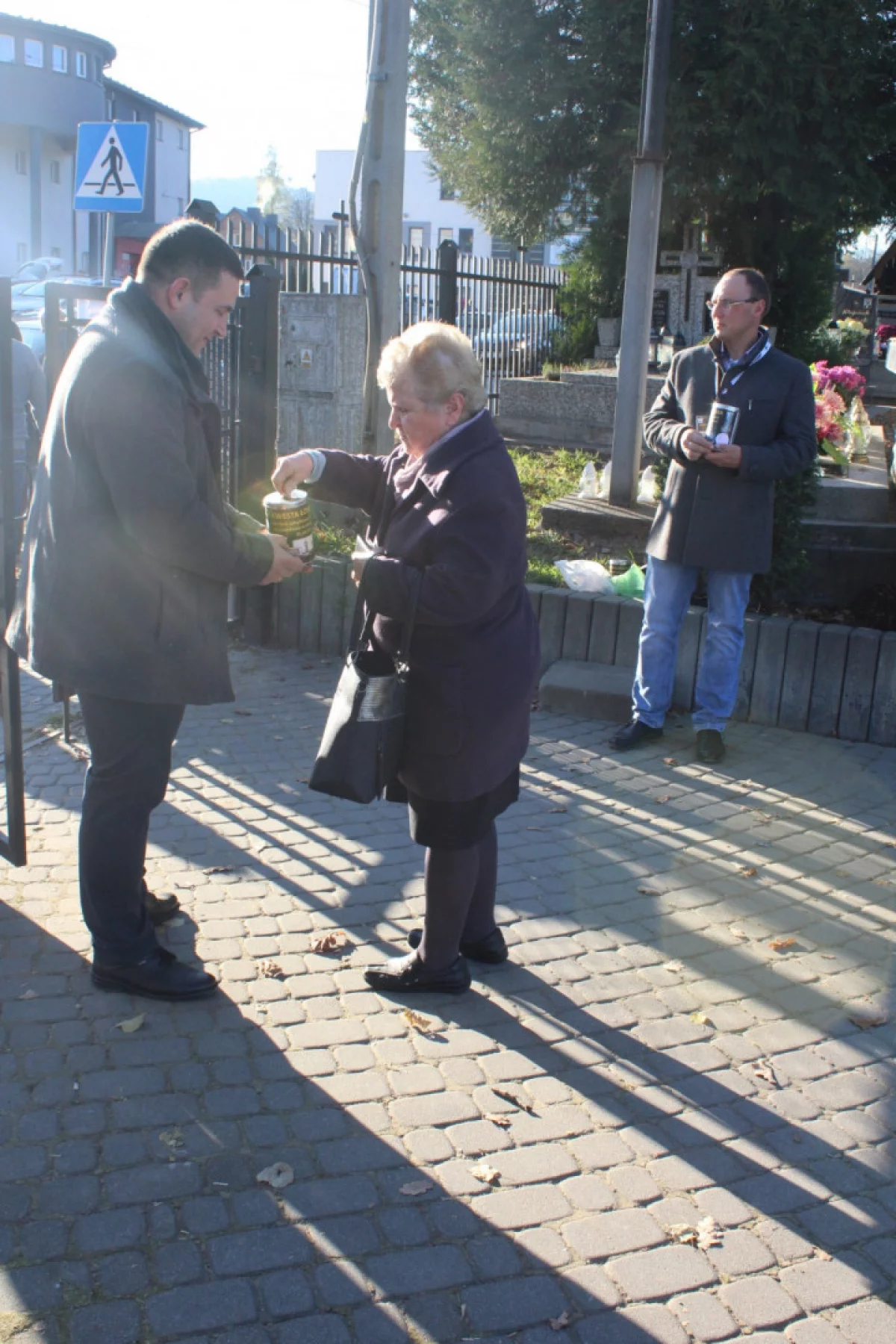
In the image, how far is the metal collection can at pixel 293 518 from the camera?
11.3 feet

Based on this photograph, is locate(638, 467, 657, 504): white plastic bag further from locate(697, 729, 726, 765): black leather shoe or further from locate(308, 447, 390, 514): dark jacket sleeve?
locate(308, 447, 390, 514): dark jacket sleeve

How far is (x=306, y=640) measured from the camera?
7.14m

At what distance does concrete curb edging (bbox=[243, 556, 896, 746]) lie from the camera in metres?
5.89

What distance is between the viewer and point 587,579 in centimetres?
677

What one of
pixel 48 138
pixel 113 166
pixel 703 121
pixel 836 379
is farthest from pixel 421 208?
pixel 836 379

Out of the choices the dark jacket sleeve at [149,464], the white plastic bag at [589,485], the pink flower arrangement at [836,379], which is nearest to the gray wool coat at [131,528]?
the dark jacket sleeve at [149,464]

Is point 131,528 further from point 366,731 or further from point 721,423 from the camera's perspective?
point 721,423

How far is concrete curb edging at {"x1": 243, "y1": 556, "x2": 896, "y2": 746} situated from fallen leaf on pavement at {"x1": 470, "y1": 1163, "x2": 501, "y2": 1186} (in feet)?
9.27

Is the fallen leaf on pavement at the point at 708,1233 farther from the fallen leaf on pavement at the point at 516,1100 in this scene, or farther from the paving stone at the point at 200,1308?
the paving stone at the point at 200,1308

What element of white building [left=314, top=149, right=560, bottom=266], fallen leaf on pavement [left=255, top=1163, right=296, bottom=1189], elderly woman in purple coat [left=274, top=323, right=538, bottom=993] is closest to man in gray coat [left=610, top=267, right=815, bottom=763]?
elderly woman in purple coat [left=274, top=323, right=538, bottom=993]

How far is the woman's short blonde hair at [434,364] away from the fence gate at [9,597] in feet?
3.86

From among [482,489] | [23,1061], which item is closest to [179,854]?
[23,1061]

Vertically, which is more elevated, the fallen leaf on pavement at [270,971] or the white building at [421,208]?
the white building at [421,208]

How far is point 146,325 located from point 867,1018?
2790 mm
